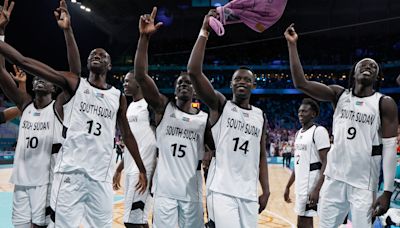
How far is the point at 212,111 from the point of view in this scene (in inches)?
150

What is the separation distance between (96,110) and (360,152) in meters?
2.44

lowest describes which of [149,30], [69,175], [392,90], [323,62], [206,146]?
[69,175]

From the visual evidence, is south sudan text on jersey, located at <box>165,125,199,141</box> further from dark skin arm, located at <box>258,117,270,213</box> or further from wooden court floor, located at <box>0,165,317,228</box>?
wooden court floor, located at <box>0,165,317,228</box>

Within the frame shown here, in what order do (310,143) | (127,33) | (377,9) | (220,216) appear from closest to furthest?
1. (220,216)
2. (310,143)
3. (377,9)
4. (127,33)

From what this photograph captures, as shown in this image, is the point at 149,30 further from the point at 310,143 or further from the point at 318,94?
the point at 310,143

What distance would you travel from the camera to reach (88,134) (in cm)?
384

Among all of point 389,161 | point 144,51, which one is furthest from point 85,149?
point 389,161

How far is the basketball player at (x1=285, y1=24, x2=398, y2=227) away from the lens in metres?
3.76

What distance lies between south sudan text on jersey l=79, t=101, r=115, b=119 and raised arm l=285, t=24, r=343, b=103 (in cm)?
177

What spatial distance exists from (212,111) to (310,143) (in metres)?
2.18

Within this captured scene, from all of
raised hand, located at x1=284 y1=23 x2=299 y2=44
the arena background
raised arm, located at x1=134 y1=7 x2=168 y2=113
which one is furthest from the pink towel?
the arena background

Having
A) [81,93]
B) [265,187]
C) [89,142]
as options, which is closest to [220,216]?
[265,187]

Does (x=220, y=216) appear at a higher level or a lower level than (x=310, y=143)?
lower

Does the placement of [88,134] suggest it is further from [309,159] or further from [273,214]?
[273,214]
